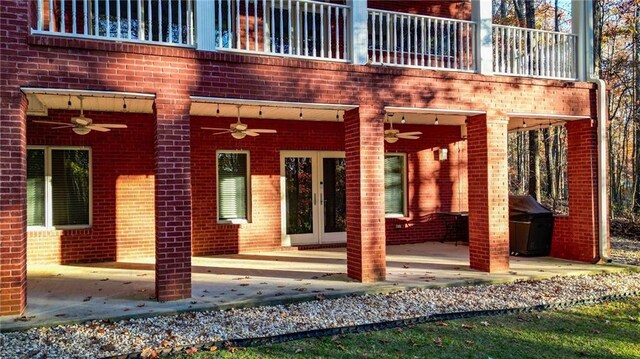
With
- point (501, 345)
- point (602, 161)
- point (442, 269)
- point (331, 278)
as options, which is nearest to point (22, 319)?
point (331, 278)

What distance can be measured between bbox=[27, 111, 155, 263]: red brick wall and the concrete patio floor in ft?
1.28

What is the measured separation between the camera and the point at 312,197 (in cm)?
1151

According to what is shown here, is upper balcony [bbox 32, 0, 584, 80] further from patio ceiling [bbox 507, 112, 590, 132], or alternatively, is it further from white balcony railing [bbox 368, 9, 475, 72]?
patio ceiling [bbox 507, 112, 590, 132]

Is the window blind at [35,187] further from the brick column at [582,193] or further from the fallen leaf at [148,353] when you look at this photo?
the brick column at [582,193]

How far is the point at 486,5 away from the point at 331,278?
531 centimetres

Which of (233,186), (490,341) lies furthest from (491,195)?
(233,186)

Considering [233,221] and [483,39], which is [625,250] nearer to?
[483,39]

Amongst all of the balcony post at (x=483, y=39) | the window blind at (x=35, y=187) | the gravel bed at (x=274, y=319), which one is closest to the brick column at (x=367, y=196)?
the gravel bed at (x=274, y=319)

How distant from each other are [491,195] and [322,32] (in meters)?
3.88

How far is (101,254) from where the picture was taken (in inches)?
382

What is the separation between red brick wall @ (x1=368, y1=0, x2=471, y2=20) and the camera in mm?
11094

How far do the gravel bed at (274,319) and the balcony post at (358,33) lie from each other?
3.53 metres

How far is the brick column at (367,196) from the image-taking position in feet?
24.8

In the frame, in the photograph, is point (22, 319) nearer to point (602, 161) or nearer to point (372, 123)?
point (372, 123)
